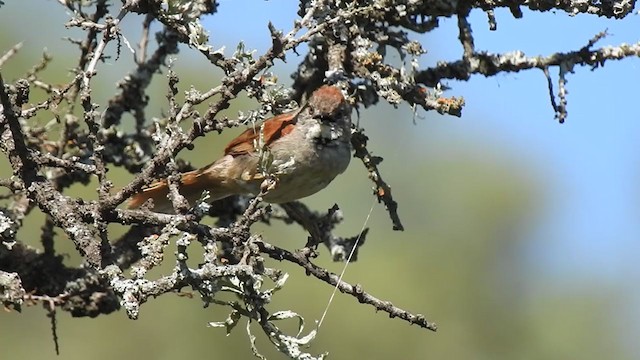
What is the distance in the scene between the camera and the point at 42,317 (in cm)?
885

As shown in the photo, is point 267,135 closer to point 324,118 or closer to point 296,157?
point 296,157

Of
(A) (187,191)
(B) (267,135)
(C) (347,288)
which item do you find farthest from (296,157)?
(C) (347,288)

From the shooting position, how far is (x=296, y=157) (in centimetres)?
477

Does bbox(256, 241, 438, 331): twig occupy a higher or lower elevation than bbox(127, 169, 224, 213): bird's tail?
lower

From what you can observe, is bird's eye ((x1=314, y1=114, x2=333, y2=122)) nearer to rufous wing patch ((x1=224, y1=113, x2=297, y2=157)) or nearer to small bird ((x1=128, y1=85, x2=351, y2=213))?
small bird ((x1=128, y1=85, x2=351, y2=213))

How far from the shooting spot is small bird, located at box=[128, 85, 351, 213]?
445cm

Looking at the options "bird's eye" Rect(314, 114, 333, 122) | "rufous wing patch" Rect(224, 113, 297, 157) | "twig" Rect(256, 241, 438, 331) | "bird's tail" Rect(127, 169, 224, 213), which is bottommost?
"twig" Rect(256, 241, 438, 331)

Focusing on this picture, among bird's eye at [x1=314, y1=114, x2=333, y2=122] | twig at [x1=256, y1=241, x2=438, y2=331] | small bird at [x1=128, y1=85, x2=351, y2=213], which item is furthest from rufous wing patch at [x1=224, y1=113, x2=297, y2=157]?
twig at [x1=256, y1=241, x2=438, y2=331]

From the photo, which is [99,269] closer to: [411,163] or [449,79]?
[449,79]

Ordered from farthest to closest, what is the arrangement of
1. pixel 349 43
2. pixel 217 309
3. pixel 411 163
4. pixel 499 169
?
1. pixel 499 169
2. pixel 411 163
3. pixel 217 309
4. pixel 349 43

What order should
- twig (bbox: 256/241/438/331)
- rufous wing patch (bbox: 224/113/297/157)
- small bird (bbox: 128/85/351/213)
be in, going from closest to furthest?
twig (bbox: 256/241/438/331) < small bird (bbox: 128/85/351/213) < rufous wing patch (bbox: 224/113/297/157)

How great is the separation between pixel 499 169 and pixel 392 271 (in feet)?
9.28

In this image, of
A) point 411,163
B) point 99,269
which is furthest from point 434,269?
point 99,269

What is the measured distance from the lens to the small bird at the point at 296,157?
175 inches
